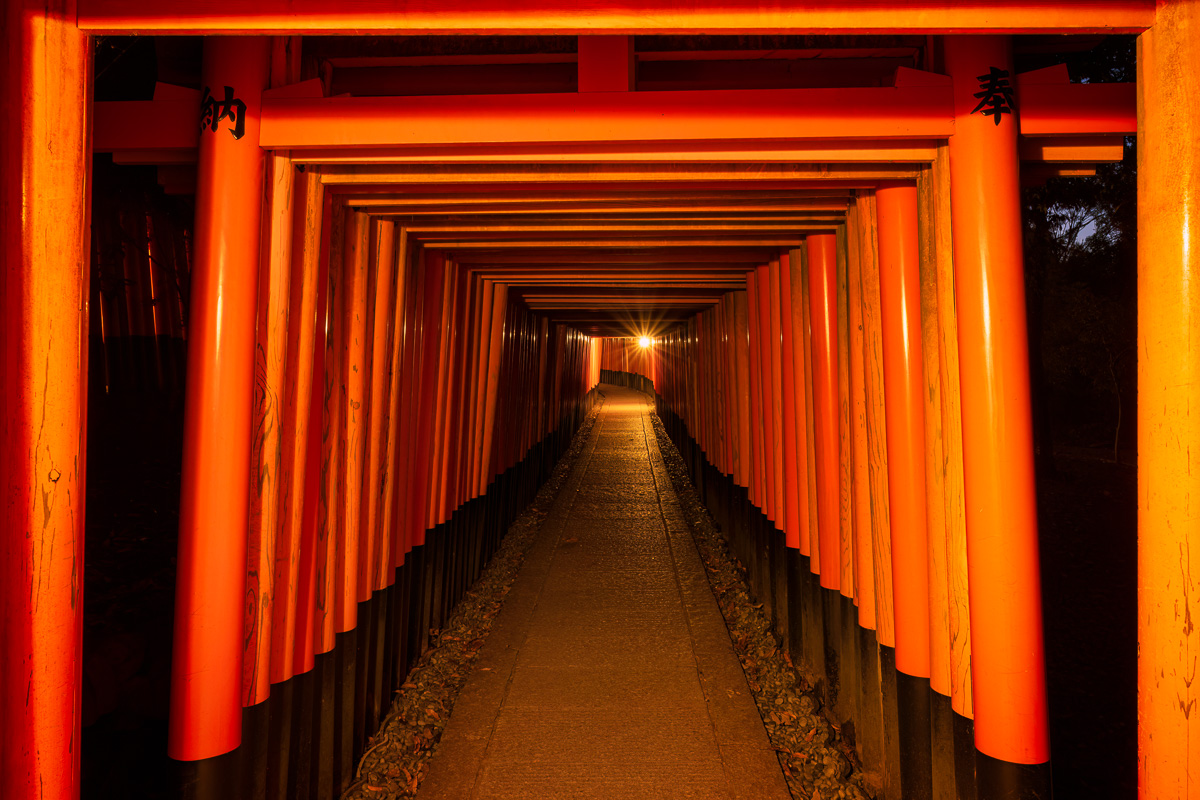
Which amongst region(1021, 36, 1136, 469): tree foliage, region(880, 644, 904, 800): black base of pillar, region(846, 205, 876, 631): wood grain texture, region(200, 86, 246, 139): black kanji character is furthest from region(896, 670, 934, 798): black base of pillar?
region(1021, 36, 1136, 469): tree foliage

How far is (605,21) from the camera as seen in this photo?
6.03 feet

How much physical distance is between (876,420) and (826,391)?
0.74 metres

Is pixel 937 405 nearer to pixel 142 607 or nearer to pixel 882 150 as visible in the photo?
pixel 882 150

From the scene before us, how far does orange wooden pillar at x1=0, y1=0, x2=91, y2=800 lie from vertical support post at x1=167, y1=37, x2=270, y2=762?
1.52 feet

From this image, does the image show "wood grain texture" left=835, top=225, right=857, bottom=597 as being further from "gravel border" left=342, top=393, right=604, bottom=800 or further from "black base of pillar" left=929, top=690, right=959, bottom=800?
"gravel border" left=342, top=393, right=604, bottom=800

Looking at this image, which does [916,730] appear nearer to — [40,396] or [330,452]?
[330,452]

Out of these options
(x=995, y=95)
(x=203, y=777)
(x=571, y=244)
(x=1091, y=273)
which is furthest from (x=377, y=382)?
(x=1091, y=273)

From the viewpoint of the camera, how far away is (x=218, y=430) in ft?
7.70

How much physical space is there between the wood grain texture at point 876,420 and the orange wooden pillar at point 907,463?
0.19 m

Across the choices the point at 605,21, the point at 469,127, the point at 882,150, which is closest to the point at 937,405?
the point at 882,150

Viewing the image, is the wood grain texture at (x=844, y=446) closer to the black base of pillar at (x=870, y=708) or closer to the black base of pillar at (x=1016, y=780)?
the black base of pillar at (x=870, y=708)

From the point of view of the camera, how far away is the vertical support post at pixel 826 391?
3.83m

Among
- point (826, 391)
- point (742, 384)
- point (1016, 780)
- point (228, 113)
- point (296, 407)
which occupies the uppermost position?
point (228, 113)

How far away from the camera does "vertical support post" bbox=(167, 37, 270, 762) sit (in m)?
2.30
